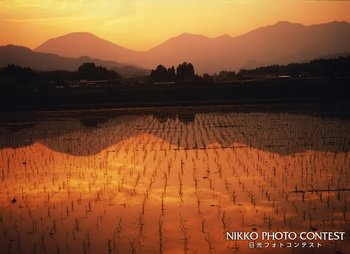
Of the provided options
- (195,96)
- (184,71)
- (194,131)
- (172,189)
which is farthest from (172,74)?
(172,189)

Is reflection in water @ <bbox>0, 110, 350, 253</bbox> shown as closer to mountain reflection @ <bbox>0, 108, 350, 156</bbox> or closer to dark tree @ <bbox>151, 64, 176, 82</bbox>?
mountain reflection @ <bbox>0, 108, 350, 156</bbox>

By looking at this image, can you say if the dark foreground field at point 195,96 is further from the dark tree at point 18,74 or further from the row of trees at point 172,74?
the dark tree at point 18,74

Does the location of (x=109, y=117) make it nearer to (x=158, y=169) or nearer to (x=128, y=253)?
(x=158, y=169)

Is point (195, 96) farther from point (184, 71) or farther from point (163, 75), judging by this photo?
point (184, 71)

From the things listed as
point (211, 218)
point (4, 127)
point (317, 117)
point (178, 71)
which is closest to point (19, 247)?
point (211, 218)

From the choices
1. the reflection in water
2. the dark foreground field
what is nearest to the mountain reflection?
the reflection in water

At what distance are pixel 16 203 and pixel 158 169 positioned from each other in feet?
14.1

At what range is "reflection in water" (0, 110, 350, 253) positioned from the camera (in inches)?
315

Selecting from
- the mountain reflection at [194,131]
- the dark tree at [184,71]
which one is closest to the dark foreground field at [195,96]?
the mountain reflection at [194,131]

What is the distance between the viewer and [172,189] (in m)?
11.1

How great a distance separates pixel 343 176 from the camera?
37.2 ft

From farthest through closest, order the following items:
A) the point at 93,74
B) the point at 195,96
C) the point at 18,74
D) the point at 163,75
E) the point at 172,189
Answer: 1. the point at 93,74
2. the point at 18,74
3. the point at 163,75
4. the point at 195,96
5. the point at 172,189

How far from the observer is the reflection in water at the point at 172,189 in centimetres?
799

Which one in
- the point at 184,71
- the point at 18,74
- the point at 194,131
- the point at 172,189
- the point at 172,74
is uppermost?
the point at 184,71
